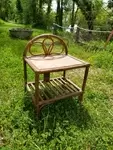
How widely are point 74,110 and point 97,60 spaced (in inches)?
99.0

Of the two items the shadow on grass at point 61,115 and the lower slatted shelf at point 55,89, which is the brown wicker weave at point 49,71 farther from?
the shadow on grass at point 61,115

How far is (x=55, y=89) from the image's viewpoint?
2.88 metres

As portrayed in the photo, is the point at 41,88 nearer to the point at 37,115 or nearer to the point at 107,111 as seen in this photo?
the point at 37,115

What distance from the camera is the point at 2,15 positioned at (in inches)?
977

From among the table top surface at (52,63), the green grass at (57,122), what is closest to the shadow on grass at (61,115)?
the green grass at (57,122)

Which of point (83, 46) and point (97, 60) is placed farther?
point (83, 46)

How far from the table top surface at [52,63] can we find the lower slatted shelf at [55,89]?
45 cm

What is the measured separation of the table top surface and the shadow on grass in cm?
59

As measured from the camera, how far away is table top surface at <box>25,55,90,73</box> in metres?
2.36

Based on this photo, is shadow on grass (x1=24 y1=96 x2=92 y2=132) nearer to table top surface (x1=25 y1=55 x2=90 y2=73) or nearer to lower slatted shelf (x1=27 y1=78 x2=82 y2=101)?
lower slatted shelf (x1=27 y1=78 x2=82 y2=101)

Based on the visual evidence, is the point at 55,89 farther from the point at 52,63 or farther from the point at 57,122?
the point at 57,122

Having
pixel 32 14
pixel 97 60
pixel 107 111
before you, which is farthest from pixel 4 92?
pixel 32 14

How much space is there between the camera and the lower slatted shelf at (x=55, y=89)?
107 inches

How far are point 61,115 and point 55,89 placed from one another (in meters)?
0.45
